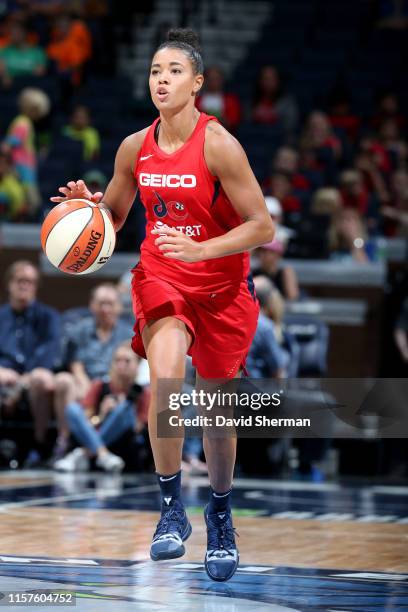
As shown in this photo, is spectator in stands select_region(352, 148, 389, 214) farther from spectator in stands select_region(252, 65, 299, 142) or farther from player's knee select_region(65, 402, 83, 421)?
player's knee select_region(65, 402, 83, 421)

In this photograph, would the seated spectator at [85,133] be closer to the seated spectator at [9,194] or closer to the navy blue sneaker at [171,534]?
the seated spectator at [9,194]

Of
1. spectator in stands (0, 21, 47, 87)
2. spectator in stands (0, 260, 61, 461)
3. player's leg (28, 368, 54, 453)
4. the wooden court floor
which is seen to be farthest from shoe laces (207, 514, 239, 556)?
spectator in stands (0, 21, 47, 87)

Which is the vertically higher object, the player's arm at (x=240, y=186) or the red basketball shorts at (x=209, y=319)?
the player's arm at (x=240, y=186)

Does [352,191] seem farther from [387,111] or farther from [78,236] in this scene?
[78,236]

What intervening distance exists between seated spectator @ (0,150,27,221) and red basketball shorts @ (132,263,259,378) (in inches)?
314

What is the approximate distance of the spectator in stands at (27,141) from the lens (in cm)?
1295

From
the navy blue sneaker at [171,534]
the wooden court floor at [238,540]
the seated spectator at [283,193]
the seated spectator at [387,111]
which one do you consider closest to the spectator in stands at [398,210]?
the seated spectator at [283,193]

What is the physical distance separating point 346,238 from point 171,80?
7309 mm

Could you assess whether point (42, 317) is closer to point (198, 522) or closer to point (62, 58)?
point (198, 522)

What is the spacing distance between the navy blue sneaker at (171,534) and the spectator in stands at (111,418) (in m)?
4.63

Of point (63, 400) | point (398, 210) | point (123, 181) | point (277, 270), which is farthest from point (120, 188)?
point (398, 210)

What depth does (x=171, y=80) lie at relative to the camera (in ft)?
15.9

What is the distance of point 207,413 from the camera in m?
4.91

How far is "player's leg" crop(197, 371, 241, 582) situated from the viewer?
4842 millimetres
